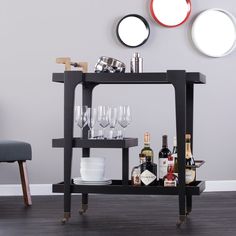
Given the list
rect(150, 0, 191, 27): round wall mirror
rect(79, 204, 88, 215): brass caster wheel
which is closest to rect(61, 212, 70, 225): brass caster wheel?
rect(79, 204, 88, 215): brass caster wheel

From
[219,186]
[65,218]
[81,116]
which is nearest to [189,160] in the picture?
[81,116]

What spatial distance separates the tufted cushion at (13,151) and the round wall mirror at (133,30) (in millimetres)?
1252

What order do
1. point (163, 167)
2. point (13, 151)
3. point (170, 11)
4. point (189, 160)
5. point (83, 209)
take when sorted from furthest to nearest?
1. point (170, 11)
2. point (13, 151)
3. point (83, 209)
4. point (189, 160)
5. point (163, 167)

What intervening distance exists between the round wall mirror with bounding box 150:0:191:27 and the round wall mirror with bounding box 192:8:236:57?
12 centimetres

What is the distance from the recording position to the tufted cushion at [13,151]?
4125mm

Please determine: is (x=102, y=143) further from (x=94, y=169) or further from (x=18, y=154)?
(x=18, y=154)

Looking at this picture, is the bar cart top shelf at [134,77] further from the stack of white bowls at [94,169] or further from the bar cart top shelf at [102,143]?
the stack of white bowls at [94,169]

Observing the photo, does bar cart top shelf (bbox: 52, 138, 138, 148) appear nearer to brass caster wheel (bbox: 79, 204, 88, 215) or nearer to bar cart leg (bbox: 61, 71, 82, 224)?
bar cart leg (bbox: 61, 71, 82, 224)

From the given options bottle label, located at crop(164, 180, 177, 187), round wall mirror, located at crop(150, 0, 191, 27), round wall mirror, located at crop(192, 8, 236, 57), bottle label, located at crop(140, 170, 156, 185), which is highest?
round wall mirror, located at crop(150, 0, 191, 27)

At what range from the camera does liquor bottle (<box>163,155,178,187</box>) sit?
3.40 meters

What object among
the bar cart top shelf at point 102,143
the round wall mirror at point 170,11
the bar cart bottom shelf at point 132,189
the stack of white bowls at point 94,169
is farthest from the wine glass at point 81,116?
the round wall mirror at point 170,11

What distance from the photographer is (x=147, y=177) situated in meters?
3.43

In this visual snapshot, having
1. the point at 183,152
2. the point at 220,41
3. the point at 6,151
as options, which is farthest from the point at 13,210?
the point at 220,41

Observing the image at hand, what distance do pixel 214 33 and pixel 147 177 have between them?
198cm
